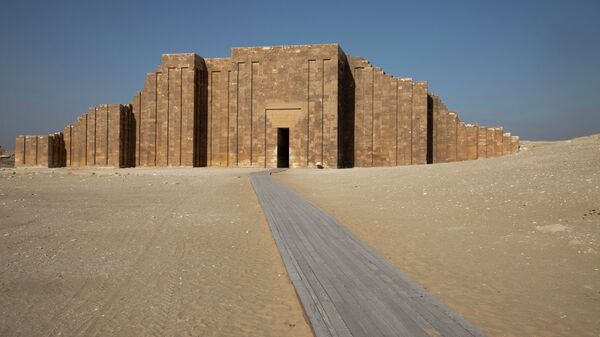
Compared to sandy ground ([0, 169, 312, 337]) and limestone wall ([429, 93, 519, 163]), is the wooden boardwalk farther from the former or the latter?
limestone wall ([429, 93, 519, 163])

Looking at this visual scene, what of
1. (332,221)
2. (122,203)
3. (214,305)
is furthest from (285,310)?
(122,203)

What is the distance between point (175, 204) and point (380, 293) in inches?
319

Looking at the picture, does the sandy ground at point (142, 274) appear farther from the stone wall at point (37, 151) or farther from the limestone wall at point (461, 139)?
the stone wall at point (37, 151)

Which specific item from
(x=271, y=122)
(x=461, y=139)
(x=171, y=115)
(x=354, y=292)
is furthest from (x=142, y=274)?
(x=171, y=115)

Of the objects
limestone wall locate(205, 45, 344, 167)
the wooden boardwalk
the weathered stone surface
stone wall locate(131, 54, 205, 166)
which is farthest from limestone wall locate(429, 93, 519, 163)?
the wooden boardwalk

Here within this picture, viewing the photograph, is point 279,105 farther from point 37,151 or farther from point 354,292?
point 354,292

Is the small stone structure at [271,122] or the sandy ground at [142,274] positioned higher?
the small stone structure at [271,122]

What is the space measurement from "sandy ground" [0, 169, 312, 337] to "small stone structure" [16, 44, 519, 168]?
1759 cm

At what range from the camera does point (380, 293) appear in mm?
4035

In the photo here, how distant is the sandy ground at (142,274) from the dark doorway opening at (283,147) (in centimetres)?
1790

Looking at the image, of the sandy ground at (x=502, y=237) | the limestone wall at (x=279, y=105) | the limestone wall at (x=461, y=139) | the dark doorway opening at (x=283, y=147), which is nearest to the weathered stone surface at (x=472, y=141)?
the limestone wall at (x=461, y=139)

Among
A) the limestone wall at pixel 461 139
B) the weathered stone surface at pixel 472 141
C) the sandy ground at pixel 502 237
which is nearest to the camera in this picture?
the sandy ground at pixel 502 237

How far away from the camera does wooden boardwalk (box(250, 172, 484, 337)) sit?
329cm

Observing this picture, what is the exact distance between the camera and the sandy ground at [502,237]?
3947mm
